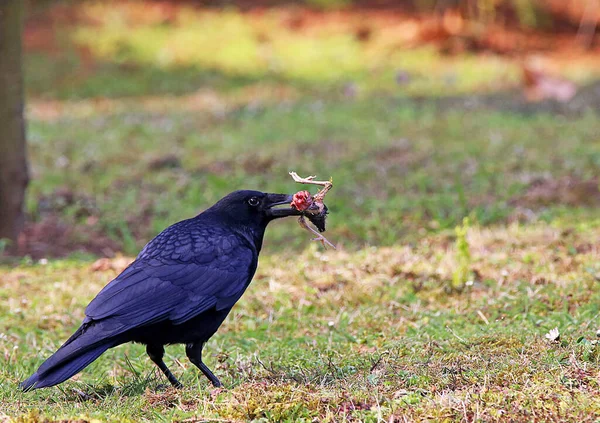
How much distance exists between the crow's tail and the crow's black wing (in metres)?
0.09

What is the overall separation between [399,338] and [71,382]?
71.2 inches

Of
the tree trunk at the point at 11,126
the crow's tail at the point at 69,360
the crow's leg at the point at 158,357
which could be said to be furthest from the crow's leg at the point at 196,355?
the tree trunk at the point at 11,126

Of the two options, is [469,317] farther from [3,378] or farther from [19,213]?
[19,213]

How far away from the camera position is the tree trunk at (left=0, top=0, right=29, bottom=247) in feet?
23.5

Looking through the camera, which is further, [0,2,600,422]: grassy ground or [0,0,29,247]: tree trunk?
[0,0,29,247]: tree trunk

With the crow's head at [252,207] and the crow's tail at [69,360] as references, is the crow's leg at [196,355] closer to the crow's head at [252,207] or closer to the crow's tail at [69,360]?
the crow's tail at [69,360]

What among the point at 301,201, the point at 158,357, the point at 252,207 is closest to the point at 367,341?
the point at 301,201

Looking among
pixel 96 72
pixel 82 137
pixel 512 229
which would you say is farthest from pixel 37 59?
pixel 512 229

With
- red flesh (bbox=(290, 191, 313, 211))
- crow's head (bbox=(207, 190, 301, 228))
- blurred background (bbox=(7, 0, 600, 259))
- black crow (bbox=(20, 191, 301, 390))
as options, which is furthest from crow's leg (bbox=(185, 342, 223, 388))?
blurred background (bbox=(7, 0, 600, 259))

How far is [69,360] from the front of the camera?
3906 mm

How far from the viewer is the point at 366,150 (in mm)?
10156

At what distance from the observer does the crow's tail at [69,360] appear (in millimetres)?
3844

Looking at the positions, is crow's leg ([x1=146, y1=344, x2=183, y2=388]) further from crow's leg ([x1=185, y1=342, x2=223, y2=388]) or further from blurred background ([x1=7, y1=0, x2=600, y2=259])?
blurred background ([x1=7, y1=0, x2=600, y2=259])

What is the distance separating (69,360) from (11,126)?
3952 mm
